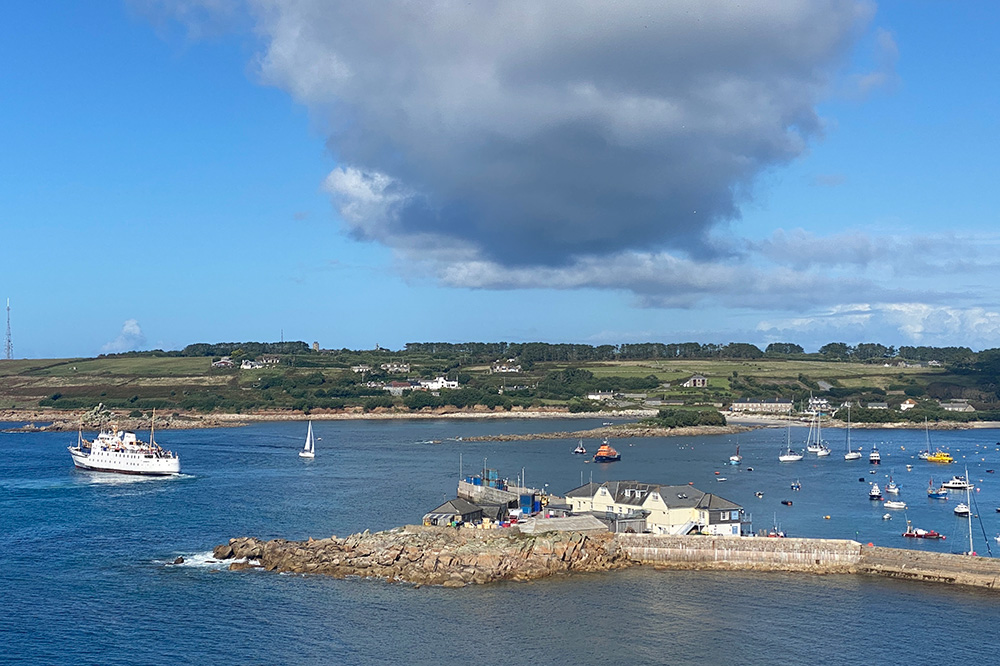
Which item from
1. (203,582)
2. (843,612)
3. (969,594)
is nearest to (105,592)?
(203,582)

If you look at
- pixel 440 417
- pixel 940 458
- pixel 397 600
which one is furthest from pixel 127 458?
pixel 940 458

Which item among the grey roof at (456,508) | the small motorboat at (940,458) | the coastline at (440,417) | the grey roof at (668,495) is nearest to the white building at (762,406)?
the coastline at (440,417)

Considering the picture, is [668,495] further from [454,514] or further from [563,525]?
[454,514]

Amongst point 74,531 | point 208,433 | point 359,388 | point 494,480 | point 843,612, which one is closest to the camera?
point 843,612

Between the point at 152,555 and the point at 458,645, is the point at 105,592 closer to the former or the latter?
the point at 152,555

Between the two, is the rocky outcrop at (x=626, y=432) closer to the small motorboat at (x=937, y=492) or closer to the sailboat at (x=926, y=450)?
the sailboat at (x=926, y=450)
